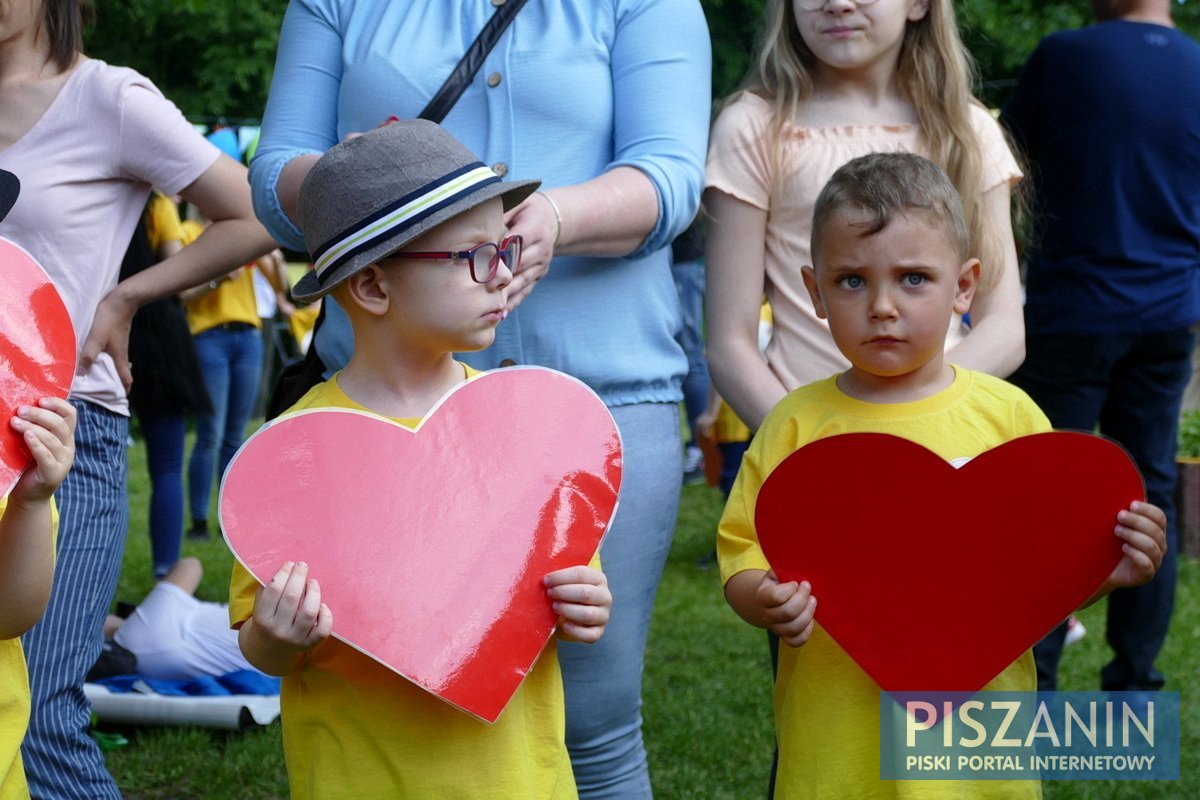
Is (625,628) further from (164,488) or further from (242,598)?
(164,488)

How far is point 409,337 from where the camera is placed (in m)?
2.16

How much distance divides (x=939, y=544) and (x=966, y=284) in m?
0.45

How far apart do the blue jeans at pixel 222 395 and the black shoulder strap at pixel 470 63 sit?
5534 millimetres

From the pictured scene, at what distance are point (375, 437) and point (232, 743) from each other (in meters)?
2.69

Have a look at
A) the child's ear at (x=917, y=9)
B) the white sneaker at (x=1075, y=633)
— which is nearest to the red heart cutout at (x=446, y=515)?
the child's ear at (x=917, y=9)

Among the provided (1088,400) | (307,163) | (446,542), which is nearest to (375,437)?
(446,542)

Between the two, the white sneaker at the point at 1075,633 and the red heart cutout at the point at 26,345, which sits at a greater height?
the red heart cutout at the point at 26,345

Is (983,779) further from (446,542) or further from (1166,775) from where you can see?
(1166,775)

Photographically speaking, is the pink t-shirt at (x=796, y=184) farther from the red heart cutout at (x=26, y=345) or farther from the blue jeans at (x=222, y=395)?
the blue jeans at (x=222, y=395)

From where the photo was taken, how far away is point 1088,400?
4.05 m

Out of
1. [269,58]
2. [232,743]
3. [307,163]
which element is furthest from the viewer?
[269,58]

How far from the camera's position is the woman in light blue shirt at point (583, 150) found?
2.41 meters

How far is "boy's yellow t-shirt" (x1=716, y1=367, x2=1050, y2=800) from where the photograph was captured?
223cm

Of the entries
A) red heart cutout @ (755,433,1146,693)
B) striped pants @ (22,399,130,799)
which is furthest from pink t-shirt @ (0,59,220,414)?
red heart cutout @ (755,433,1146,693)
